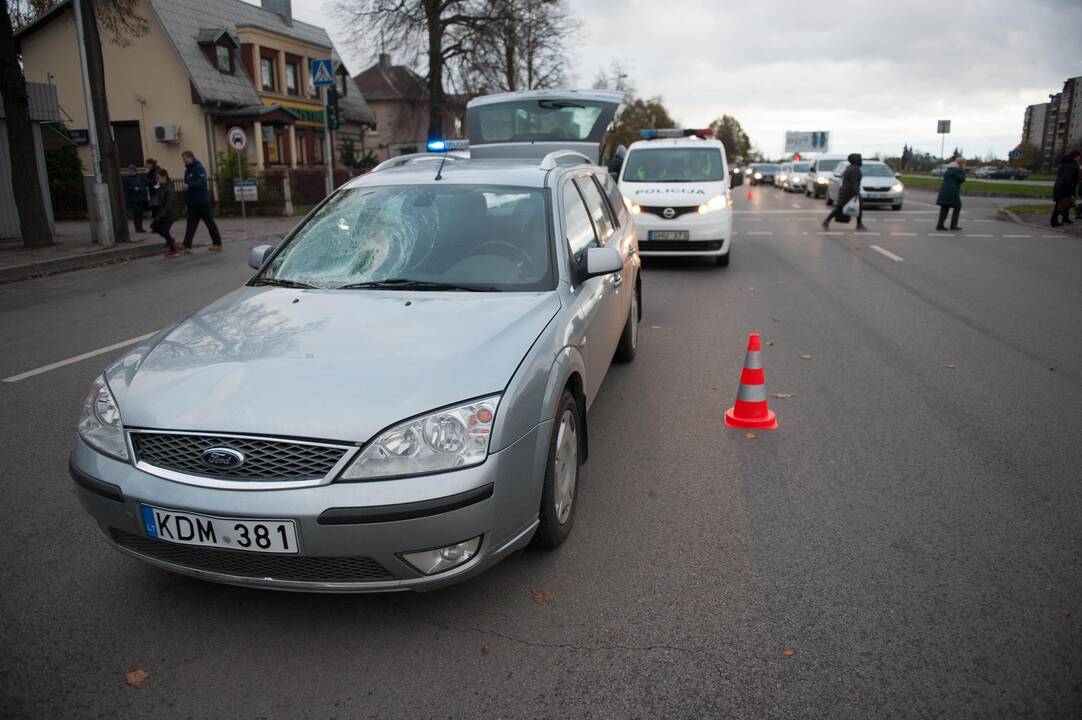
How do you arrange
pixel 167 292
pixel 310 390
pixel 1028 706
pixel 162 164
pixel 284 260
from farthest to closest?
pixel 162 164, pixel 167 292, pixel 284 260, pixel 310 390, pixel 1028 706

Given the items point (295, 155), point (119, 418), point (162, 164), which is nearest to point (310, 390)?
point (119, 418)

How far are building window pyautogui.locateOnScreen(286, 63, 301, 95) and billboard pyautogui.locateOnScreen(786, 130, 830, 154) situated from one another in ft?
207

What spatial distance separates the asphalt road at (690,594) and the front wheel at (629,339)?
306 mm

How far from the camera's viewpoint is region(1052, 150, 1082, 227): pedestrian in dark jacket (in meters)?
18.9

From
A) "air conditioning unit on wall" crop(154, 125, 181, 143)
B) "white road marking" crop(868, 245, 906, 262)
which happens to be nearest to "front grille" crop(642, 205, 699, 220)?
"white road marking" crop(868, 245, 906, 262)

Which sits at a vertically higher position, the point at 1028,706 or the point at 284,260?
the point at 284,260

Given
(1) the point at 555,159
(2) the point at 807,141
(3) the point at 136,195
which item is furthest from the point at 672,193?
(2) the point at 807,141

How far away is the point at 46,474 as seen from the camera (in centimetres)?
459

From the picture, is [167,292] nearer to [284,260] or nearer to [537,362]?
[284,260]

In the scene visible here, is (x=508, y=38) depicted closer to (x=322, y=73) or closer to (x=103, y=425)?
(x=322, y=73)

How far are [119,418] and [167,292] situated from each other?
9025 mm

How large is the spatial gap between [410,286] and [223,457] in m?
1.50

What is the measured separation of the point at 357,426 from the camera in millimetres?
2818

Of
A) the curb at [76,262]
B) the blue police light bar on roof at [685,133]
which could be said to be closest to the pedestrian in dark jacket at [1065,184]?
the blue police light bar on roof at [685,133]
